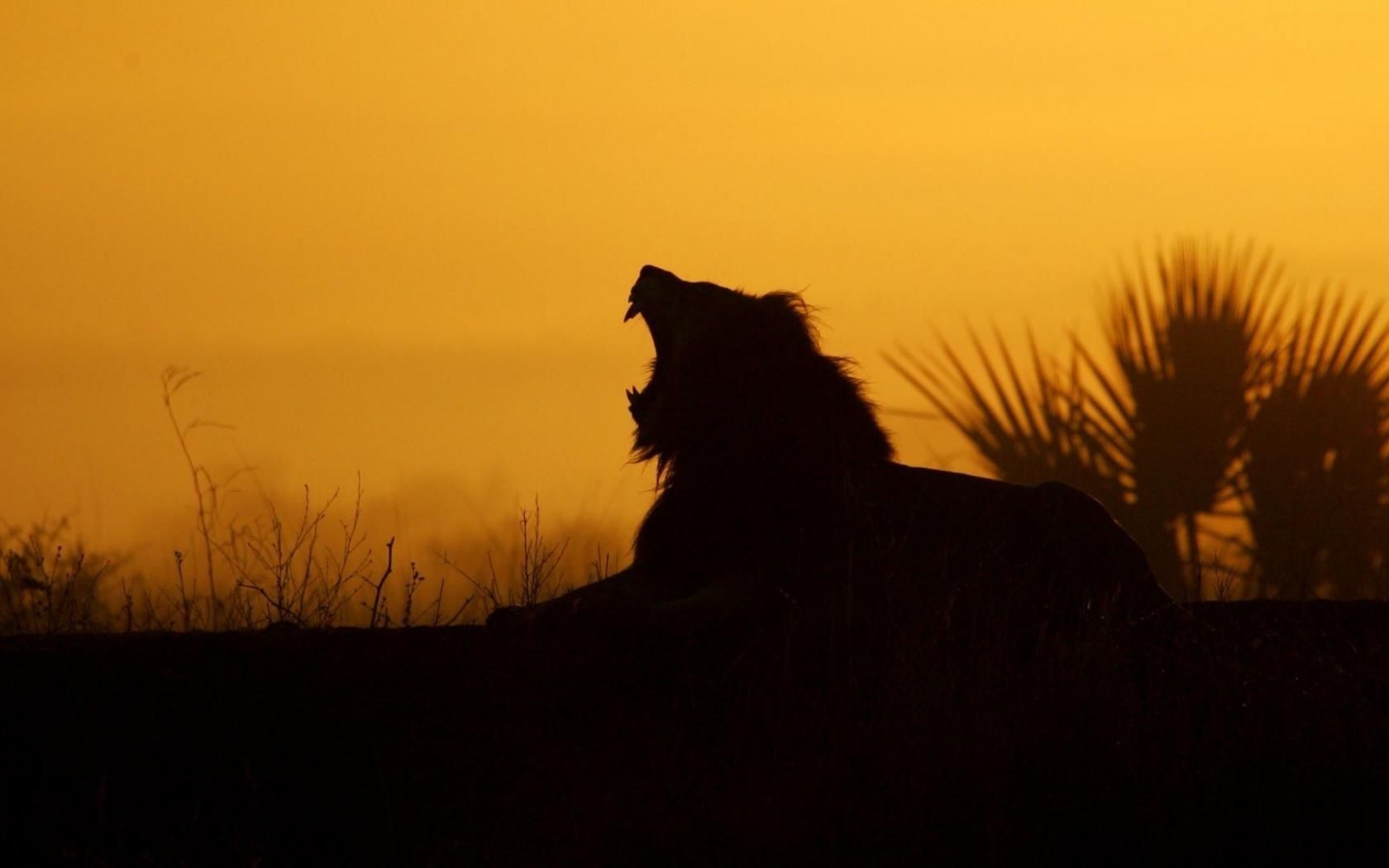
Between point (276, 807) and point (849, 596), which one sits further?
point (849, 596)

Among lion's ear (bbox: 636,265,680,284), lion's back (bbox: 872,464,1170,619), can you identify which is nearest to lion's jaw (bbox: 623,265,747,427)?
lion's ear (bbox: 636,265,680,284)

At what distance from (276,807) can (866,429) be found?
8.35 ft

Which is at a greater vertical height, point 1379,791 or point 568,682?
point 568,682

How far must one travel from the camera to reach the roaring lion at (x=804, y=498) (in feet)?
20.0

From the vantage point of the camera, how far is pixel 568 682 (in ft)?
17.5

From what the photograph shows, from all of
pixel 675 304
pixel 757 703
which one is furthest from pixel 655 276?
pixel 757 703

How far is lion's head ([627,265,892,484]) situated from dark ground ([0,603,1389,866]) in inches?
29.2

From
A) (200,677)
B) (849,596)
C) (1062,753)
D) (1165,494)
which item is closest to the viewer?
(1062,753)

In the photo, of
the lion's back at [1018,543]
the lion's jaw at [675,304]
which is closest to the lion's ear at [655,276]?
the lion's jaw at [675,304]

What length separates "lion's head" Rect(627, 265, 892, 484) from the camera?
6.25 metres

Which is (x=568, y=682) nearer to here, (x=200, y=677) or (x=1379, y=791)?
(x=200, y=677)

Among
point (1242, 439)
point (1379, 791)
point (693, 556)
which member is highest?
point (1242, 439)

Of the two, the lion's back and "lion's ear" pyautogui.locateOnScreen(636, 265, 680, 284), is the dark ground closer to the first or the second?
the lion's back

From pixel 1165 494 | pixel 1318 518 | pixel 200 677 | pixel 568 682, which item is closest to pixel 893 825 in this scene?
pixel 568 682
